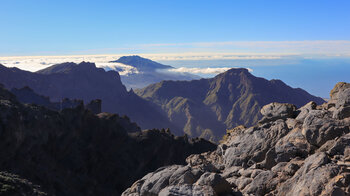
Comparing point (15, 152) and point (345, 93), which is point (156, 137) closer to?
point (15, 152)

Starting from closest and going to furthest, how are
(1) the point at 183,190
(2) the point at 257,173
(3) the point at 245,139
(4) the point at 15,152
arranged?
(1) the point at 183,190, (2) the point at 257,173, (3) the point at 245,139, (4) the point at 15,152

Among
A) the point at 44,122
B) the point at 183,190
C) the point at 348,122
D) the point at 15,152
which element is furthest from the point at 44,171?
the point at 348,122

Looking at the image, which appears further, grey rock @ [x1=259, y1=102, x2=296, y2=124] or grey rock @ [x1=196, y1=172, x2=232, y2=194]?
grey rock @ [x1=259, y1=102, x2=296, y2=124]

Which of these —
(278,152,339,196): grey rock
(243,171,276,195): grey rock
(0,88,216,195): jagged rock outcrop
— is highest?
(278,152,339,196): grey rock

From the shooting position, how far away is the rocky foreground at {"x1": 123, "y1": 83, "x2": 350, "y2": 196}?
944 inches

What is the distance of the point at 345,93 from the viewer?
120 feet

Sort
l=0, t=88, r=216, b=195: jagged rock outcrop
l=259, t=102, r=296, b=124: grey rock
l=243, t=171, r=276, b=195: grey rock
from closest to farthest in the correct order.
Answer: l=243, t=171, r=276, b=195: grey rock < l=259, t=102, r=296, b=124: grey rock < l=0, t=88, r=216, b=195: jagged rock outcrop

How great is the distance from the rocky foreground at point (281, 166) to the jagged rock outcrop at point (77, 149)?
45.6 metres

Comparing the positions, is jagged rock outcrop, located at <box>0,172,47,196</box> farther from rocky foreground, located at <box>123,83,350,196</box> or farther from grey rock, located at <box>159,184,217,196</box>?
grey rock, located at <box>159,184,217,196</box>

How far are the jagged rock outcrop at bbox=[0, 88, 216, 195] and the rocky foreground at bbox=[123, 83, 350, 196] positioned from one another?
150 ft

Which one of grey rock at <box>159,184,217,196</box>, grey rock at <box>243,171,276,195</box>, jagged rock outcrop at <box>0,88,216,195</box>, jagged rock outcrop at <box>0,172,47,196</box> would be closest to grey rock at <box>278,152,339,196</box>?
grey rock at <box>243,171,276,195</box>

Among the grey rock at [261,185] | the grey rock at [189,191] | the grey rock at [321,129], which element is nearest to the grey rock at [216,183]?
the grey rock at [189,191]

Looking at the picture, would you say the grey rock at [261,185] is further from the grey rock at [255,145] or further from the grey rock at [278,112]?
the grey rock at [278,112]

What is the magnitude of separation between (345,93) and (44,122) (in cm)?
10244
